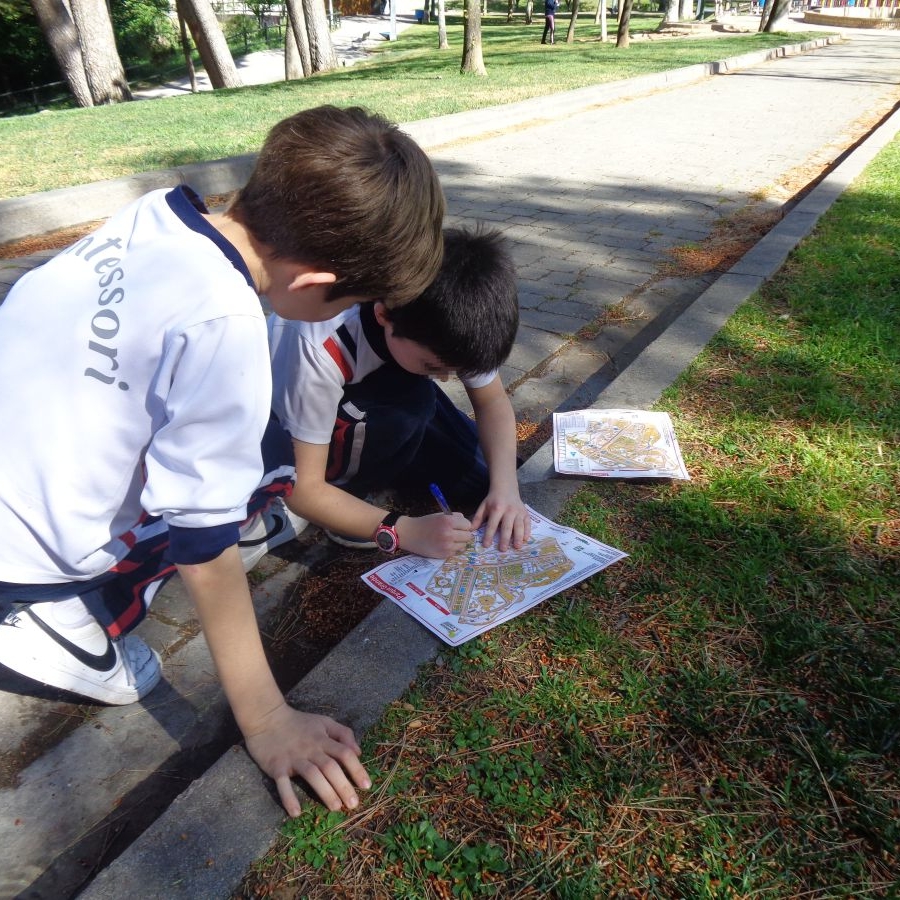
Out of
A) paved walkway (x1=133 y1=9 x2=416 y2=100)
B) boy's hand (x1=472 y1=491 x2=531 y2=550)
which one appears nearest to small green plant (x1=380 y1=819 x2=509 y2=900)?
boy's hand (x1=472 y1=491 x2=531 y2=550)

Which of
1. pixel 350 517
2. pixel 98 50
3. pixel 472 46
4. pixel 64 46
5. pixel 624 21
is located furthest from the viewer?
pixel 624 21

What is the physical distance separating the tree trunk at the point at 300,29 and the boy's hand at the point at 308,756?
1562 centimetres

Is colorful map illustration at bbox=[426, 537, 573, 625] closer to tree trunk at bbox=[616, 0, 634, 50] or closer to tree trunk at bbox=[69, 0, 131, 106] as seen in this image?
tree trunk at bbox=[69, 0, 131, 106]

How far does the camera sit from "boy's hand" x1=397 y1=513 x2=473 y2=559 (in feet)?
6.19

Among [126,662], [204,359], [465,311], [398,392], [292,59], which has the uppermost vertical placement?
[204,359]

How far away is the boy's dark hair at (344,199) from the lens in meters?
1.24

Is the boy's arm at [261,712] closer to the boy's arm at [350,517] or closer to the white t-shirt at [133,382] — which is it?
the white t-shirt at [133,382]

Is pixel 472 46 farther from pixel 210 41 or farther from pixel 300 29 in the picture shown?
pixel 210 41

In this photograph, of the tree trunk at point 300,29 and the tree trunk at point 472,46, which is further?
the tree trunk at point 300,29

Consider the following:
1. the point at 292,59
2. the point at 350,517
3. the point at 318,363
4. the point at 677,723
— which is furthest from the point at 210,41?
the point at 677,723

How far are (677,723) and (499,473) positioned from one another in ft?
2.75

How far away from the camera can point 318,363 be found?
177 centimetres

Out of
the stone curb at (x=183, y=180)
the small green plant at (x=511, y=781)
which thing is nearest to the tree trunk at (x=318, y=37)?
the stone curb at (x=183, y=180)

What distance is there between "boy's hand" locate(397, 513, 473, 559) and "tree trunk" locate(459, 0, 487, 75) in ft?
39.0
